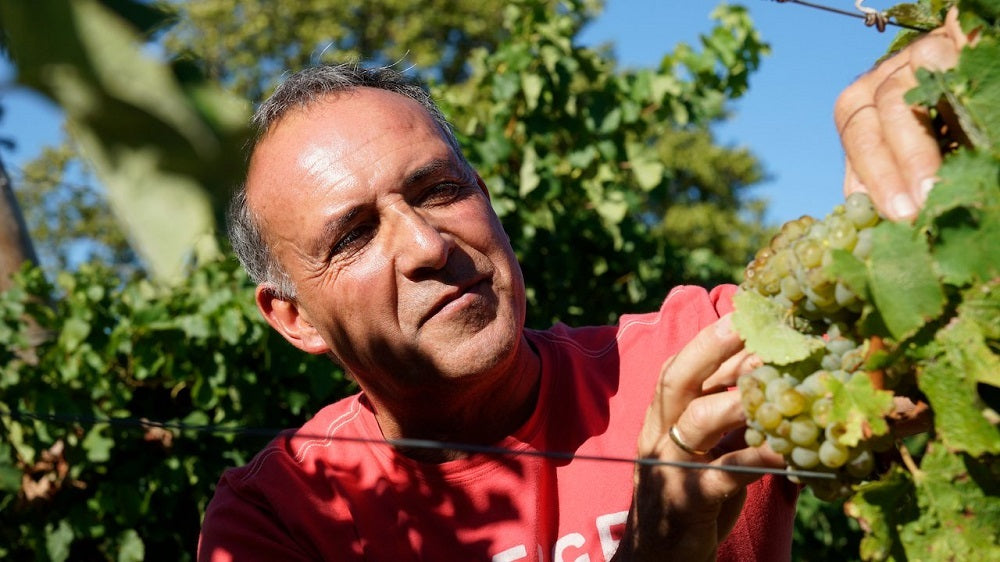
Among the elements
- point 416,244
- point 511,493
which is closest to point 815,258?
point 416,244

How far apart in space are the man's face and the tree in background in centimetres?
45

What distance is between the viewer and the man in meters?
2.03

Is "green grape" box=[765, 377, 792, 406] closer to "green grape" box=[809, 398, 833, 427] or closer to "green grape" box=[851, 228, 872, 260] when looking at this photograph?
"green grape" box=[809, 398, 833, 427]

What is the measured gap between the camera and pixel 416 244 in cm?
201

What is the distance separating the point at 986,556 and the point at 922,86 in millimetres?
571

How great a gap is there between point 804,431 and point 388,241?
1.09 metres

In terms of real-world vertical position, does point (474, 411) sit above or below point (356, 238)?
below

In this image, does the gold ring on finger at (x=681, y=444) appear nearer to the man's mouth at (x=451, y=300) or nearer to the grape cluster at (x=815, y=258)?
the grape cluster at (x=815, y=258)

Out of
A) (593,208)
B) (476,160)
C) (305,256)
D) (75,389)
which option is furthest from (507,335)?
(593,208)

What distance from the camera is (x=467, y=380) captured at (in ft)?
6.56

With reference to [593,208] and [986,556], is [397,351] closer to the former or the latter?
[986,556]

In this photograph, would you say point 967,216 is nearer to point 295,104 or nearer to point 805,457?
point 805,457

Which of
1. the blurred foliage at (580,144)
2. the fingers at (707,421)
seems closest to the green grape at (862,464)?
the fingers at (707,421)

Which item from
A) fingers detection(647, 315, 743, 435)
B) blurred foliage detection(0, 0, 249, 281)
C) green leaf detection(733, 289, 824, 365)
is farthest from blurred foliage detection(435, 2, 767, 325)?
blurred foliage detection(0, 0, 249, 281)
